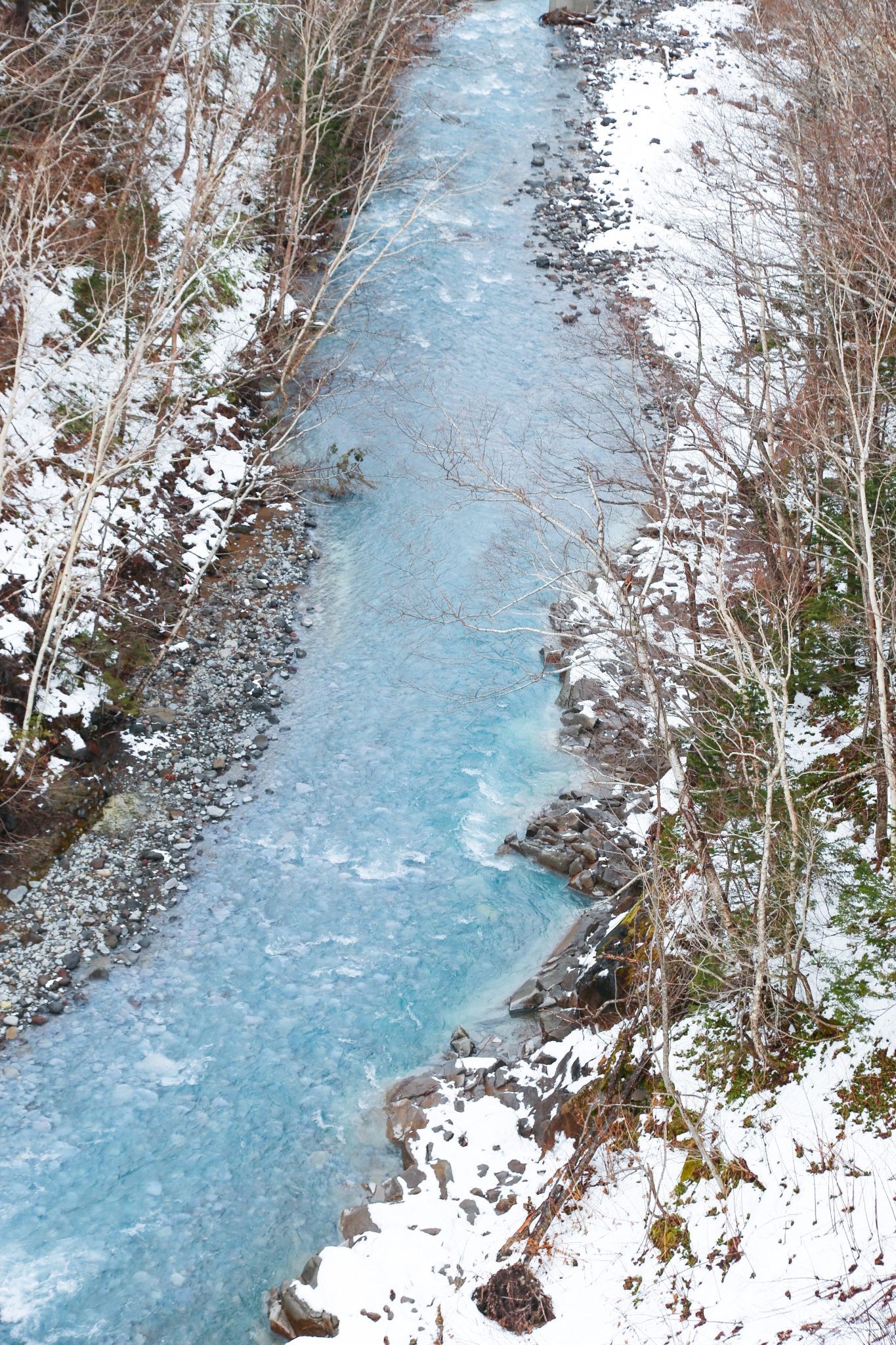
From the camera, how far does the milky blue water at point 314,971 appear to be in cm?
802

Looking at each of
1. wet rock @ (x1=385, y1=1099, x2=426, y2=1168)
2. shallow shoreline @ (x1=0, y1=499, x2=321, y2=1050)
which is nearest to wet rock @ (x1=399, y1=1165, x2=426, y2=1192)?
wet rock @ (x1=385, y1=1099, x2=426, y2=1168)

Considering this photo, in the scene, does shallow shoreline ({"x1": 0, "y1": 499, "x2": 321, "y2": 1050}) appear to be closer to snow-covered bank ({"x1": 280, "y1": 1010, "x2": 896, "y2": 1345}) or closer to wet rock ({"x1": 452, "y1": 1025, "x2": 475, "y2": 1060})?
wet rock ({"x1": 452, "y1": 1025, "x2": 475, "y2": 1060})

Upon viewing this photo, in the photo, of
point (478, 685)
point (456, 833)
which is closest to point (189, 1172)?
point (456, 833)

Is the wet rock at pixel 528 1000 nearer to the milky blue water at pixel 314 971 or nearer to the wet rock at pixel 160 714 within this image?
the milky blue water at pixel 314 971

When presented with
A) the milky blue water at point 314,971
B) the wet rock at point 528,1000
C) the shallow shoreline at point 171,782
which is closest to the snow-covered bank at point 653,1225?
the milky blue water at point 314,971

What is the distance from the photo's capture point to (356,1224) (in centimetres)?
807

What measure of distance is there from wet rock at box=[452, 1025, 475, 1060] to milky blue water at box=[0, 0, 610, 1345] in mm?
210

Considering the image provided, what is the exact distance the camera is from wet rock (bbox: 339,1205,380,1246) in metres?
7.99

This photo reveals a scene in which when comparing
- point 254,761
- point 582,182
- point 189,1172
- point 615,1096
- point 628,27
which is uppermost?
point 628,27

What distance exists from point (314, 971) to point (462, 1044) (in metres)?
1.67

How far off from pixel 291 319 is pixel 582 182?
10.3 meters

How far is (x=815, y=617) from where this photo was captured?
982 centimetres

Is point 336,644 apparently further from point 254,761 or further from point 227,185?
point 227,185

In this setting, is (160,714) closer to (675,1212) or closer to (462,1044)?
(462,1044)
